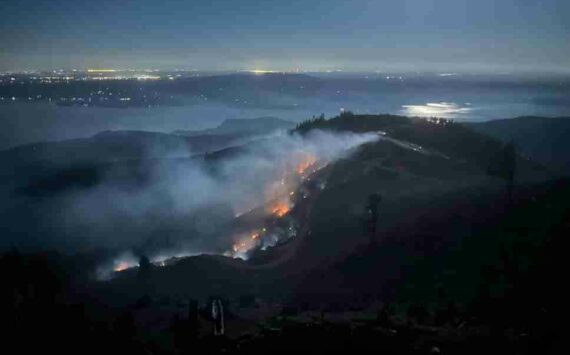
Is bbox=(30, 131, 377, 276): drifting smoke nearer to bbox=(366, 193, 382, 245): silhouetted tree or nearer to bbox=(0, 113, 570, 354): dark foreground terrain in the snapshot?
bbox=(0, 113, 570, 354): dark foreground terrain

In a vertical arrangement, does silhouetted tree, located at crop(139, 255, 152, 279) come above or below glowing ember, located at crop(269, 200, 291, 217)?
below

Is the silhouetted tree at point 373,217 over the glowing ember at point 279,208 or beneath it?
over

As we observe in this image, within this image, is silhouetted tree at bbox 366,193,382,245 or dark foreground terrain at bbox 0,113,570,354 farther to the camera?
silhouetted tree at bbox 366,193,382,245

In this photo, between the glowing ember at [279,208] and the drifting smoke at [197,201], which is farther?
the drifting smoke at [197,201]

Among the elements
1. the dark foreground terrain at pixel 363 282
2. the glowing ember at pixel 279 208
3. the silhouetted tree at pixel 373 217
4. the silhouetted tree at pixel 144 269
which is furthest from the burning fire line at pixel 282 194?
the silhouetted tree at pixel 373 217

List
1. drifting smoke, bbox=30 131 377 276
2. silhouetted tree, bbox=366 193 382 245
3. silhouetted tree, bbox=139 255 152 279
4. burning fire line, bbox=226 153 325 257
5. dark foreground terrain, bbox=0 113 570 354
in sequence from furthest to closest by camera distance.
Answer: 1. drifting smoke, bbox=30 131 377 276
2. burning fire line, bbox=226 153 325 257
3. silhouetted tree, bbox=139 255 152 279
4. silhouetted tree, bbox=366 193 382 245
5. dark foreground terrain, bbox=0 113 570 354

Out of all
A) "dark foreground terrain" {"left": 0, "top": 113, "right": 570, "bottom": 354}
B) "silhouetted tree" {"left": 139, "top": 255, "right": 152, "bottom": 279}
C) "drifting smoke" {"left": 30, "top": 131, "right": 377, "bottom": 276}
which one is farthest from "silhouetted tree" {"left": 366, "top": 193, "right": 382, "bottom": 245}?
"silhouetted tree" {"left": 139, "top": 255, "right": 152, "bottom": 279}

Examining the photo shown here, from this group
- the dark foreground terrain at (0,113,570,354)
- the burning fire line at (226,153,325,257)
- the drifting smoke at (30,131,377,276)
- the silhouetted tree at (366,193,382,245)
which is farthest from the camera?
the drifting smoke at (30,131,377,276)

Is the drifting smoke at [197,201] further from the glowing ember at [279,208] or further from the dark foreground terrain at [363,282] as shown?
the dark foreground terrain at [363,282]

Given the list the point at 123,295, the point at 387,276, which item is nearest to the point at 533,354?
the point at 387,276
